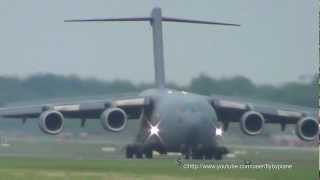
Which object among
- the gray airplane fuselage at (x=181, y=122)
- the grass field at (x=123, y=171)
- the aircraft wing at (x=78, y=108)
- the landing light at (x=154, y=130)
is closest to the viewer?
the grass field at (x=123, y=171)

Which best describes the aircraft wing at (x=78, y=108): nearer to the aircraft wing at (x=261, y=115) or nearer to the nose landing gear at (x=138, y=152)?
the nose landing gear at (x=138, y=152)

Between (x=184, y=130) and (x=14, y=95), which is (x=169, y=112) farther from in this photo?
(x=14, y=95)

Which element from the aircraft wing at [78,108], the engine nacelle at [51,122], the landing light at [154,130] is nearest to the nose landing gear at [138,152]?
the landing light at [154,130]

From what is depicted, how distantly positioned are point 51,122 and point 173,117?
422cm

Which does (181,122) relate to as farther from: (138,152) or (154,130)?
(138,152)

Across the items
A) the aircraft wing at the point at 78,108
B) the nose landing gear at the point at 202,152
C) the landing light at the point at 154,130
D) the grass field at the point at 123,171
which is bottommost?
the grass field at the point at 123,171

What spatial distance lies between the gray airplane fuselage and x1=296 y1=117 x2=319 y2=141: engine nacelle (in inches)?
119

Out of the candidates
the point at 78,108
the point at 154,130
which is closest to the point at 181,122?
the point at 154,130

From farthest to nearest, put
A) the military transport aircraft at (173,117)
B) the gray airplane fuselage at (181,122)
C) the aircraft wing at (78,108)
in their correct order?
the aircraft wing at (78,108) → the military transport aircraft at (173,117) → the gray airplane fuselage at (181,122)

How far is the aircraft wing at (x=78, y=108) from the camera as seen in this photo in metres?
43.6

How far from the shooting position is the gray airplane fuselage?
42.2m

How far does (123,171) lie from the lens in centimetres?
3175

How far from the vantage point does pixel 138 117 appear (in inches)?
1800

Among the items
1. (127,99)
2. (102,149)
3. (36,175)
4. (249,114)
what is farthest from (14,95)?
(36,175)
